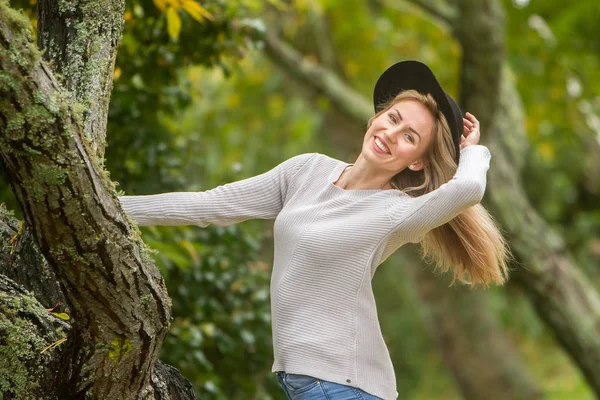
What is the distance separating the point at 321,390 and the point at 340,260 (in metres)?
0.34

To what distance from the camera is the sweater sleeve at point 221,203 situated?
2299 mm

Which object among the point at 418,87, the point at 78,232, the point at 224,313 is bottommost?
the point at 224,313

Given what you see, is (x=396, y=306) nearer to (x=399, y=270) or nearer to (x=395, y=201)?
(x=399, y=270)

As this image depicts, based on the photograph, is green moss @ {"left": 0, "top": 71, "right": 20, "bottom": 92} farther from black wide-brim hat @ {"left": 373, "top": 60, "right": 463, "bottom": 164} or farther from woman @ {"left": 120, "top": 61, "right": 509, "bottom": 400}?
black wide-brim hat @ {"left": 373, "top": 60, "right": 463, "bottom": 164}

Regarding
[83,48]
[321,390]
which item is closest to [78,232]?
[83,48]

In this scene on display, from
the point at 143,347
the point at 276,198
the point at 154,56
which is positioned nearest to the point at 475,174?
the point at 276,198

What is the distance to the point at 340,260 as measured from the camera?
2.24 m

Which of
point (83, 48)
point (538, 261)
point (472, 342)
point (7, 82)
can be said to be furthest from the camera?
point (472, 342)

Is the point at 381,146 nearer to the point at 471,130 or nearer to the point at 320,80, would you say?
the point at 471,130

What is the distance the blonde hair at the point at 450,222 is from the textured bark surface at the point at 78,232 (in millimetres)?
836

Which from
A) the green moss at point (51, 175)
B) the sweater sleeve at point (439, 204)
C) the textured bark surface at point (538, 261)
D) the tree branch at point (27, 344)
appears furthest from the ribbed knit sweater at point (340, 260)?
the textured bark surface at point (538, 261)

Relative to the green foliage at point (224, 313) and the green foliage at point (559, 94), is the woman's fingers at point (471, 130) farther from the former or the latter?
the green foliage at point (559, 94)

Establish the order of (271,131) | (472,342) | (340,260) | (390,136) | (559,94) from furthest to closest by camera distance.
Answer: (271,131) → (472,342) → (559,94) → (390,136) → (340,260)

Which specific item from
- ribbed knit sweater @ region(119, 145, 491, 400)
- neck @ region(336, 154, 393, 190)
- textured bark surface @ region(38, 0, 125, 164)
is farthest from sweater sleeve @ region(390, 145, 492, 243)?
textured bark surface @ region(38, 0, 125, 164)
